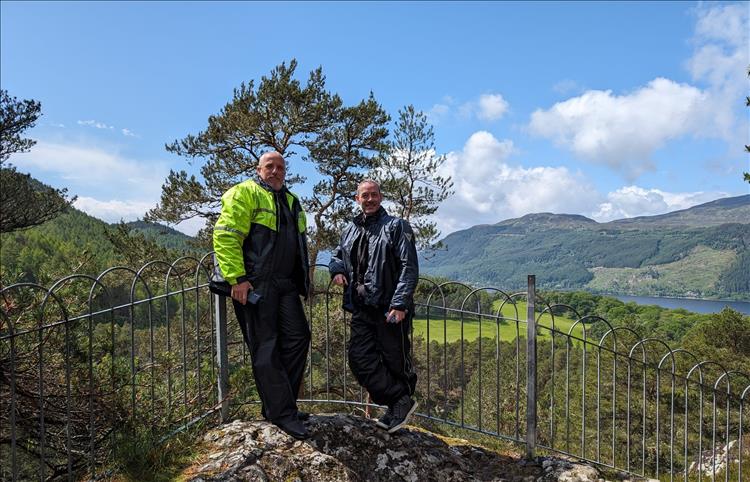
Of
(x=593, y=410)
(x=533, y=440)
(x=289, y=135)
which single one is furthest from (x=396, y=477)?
(x=593, y=410)

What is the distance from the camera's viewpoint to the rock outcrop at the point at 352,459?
3482 mm

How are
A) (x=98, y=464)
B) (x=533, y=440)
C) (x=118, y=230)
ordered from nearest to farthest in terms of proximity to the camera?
(x=98, y=464) → (x=533, y=440) → (x=118, y=230)

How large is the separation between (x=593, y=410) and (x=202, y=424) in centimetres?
2596

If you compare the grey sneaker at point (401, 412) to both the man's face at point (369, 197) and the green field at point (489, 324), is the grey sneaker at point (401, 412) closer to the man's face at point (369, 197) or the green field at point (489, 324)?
the green field at point (489, 324)

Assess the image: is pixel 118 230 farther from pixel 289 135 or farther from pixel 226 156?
pixel 289 135

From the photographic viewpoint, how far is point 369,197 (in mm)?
3838

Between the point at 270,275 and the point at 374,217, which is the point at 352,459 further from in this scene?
the point at 374,217

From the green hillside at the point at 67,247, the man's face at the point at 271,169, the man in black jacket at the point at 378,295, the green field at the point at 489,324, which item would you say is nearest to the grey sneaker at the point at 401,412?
the man in black jacket at the point at 378,295

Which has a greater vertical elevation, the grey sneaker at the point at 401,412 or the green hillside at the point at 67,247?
the green hillside at the point at 67,247

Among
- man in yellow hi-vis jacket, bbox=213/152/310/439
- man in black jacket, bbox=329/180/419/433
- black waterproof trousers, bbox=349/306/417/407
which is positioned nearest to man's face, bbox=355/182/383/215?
man in black jacket, bbox=329/180/419/433

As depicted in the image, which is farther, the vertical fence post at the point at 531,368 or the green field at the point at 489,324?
the green field at the point at 489,324

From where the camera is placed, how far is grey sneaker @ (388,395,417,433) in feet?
12.9

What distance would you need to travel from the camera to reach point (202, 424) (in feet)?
13.3

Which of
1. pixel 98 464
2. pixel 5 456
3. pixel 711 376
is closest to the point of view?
pixel 98 464
